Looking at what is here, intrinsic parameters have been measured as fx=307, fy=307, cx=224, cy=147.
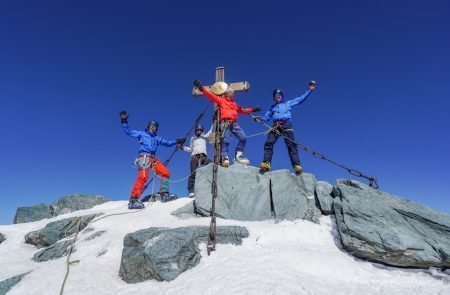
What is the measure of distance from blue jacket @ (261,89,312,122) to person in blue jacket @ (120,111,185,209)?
13.7 feet

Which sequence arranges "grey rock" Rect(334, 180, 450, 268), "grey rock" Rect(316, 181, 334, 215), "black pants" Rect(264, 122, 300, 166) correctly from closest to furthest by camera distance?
"grey rock" Rect(334, 180, 450, 268) < "grey rock" Rect(316, 181, 334, 215) < "black pants" Rect(264, 122, 300, 166)

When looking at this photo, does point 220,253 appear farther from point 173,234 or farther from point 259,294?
point 259,294

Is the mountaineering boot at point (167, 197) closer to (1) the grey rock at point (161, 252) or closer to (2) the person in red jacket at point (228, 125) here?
(2) the person in red jacket at point (228, 125)

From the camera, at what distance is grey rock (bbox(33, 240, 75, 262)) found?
7.92 meters

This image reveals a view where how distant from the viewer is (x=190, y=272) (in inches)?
228

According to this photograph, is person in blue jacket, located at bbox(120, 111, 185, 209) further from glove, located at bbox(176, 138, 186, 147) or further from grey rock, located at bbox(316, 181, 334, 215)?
grey rock, located at bbox(316, 181, 334, 215)

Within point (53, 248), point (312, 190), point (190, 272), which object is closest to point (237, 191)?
point (312, 190)

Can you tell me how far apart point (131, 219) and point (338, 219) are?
5.87 metres

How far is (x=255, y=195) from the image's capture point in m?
8.98

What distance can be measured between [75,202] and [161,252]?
884cm

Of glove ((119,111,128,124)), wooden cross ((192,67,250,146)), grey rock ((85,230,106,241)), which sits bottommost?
grey rock ((85,230,106,241))

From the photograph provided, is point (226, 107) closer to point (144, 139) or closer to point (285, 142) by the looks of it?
point (285, 142)

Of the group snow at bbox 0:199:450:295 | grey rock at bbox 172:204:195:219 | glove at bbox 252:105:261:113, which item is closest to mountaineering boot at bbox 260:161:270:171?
snow at bbox 0:199:450:295

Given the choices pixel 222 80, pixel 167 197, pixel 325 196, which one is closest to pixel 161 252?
pixel 325 196
